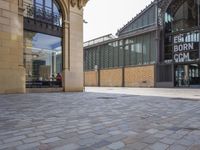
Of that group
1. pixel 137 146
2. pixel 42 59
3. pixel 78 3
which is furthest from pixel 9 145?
pixel 78 3

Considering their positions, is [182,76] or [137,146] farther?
[182,76]

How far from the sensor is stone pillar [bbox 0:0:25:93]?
12930mm

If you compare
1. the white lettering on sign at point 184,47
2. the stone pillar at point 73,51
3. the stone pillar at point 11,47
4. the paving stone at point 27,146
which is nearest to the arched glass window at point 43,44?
the stone pillar at point 73,51

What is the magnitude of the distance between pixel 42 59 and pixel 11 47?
2.97 metres

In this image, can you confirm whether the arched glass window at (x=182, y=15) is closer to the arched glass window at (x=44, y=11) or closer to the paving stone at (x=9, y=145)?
the arched glass window at (x=44, y=11)

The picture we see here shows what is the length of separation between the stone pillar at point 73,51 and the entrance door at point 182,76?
18502mm

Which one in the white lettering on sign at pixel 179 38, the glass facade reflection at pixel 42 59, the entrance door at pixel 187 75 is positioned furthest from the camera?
the white lettering on sign at pixel 179 38

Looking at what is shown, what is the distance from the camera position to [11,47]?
44.2 feet

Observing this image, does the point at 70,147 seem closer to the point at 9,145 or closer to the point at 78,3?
the point at 9,145

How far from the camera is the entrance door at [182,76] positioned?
32031 millimetres

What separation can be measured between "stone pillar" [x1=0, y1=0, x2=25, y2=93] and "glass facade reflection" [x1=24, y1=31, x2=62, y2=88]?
39.8 inches

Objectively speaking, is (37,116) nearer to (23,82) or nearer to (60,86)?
(23,82)

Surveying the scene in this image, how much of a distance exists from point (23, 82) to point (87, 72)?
32.8 m

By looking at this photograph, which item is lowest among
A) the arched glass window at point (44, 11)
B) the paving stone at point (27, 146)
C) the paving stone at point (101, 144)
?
the paving stone at point (101, 144)
